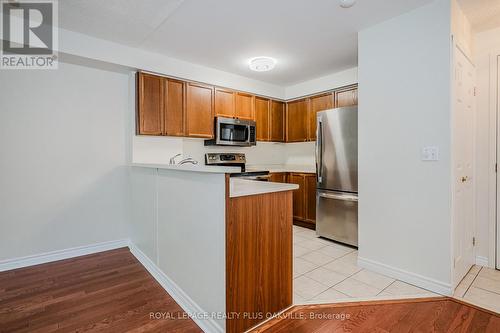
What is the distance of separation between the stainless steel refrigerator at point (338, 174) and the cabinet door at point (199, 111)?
1554 millimetres

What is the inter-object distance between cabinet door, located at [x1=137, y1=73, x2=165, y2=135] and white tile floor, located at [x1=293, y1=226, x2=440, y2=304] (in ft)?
7.65

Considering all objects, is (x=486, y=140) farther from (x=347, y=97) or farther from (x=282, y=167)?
(x=282, y=167)

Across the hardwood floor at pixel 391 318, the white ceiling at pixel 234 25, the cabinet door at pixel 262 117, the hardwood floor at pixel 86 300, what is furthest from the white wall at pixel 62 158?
the hardwood floor at pixel 391 318

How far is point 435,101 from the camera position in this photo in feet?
6.69

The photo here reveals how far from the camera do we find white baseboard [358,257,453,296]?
2.01 m

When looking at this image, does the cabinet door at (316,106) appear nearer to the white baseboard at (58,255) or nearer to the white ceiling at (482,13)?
the white ceiling at (482,13)

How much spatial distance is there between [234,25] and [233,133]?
5.45ft

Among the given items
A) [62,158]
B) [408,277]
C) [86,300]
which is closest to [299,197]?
[408,277]

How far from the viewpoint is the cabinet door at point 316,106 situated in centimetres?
391

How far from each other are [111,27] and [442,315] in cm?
376

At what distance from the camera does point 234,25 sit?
2.46m

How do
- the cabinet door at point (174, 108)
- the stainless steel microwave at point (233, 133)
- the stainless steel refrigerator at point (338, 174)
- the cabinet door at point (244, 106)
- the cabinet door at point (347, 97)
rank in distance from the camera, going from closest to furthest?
1. the stainless steel refrigerator at point (338, 174)
2. the cabinet door at point (174, 108)
3. the cabinet door at point (347, 97)
4. the stainless steel microwave at point (233, 133)
5. the cabinet door at point (244, 106)

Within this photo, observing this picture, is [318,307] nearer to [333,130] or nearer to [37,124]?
[333,130]

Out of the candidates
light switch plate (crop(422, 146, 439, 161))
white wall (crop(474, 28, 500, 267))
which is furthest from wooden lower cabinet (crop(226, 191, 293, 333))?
white wall (crop(474, 28, 500, 267))
